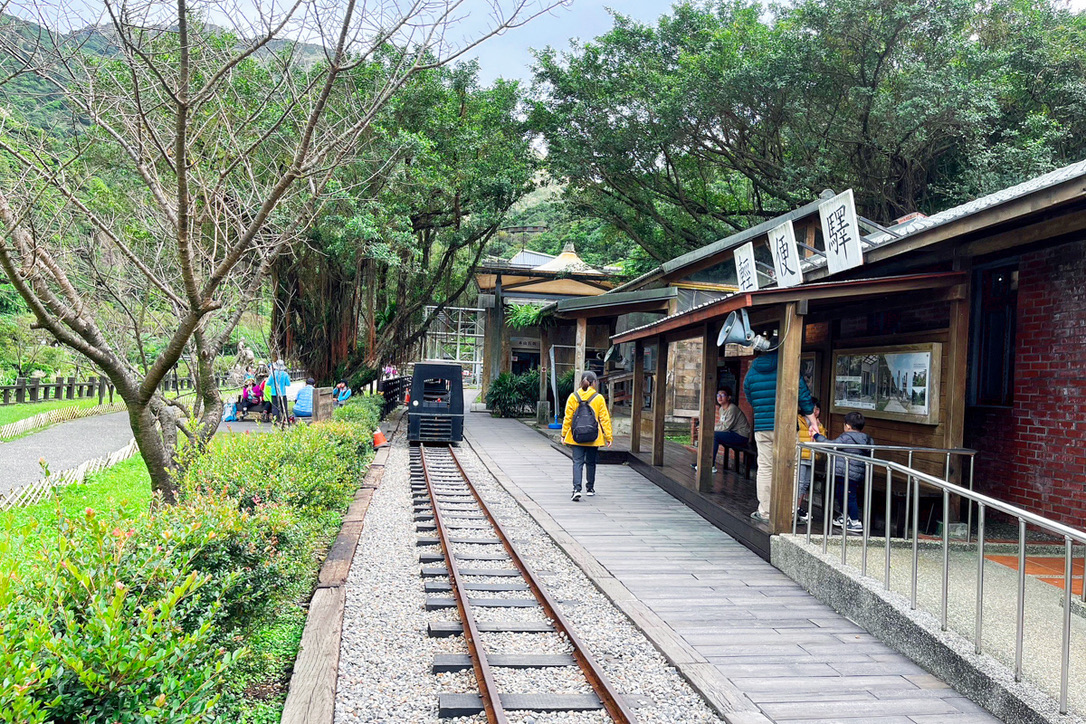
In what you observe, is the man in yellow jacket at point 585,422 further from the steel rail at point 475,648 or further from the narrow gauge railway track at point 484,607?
the steel rail at point 475,648

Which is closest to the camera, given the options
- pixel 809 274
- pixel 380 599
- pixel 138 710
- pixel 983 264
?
pixel 138 710

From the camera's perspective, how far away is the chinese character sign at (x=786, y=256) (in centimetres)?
911

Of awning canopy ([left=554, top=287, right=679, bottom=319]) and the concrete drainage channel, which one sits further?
awning canopy ([left=554, top=287, right=679, bottom=319])

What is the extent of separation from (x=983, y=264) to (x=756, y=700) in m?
5.25

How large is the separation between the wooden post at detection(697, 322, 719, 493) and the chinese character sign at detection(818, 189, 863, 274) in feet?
5.85

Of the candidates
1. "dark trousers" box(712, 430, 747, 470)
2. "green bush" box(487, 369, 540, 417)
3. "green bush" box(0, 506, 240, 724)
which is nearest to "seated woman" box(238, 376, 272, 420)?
"green bush" box(487, 369, 540, 417)

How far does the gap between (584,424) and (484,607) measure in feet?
13.7

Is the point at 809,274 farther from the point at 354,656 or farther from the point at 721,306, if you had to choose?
the point at 354,656

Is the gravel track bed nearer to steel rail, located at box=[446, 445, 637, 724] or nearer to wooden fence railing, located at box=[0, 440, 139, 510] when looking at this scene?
steel rail, located at box=[446, 445, 637, 724]

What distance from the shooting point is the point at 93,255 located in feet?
27.8

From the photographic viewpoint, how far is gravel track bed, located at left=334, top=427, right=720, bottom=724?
3.93 metres

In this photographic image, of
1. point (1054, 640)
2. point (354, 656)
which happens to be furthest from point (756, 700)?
point (354, 656)

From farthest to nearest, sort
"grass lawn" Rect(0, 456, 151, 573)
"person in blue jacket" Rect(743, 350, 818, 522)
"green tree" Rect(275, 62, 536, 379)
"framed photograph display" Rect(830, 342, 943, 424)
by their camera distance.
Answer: "green tree" Rect(275, 62, 536, 379), "grass lawn" Rect(0, 456, 151, 573), "person in blue jacket" Rect(743, 350, 818, 522), "framed photograph display" Rect(830, 342, 943, 424)

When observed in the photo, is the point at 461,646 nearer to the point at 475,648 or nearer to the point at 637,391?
the point at 475,648
